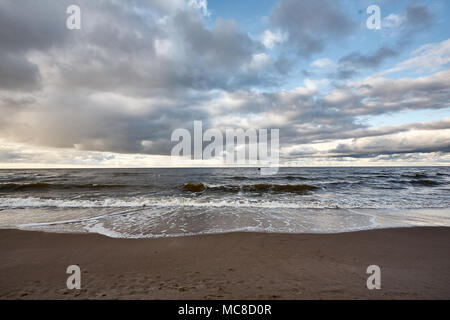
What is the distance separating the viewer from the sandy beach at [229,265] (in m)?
3.28

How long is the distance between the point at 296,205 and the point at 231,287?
9.79 metres

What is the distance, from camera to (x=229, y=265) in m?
4.29

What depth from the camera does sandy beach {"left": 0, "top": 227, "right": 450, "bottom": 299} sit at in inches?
129
